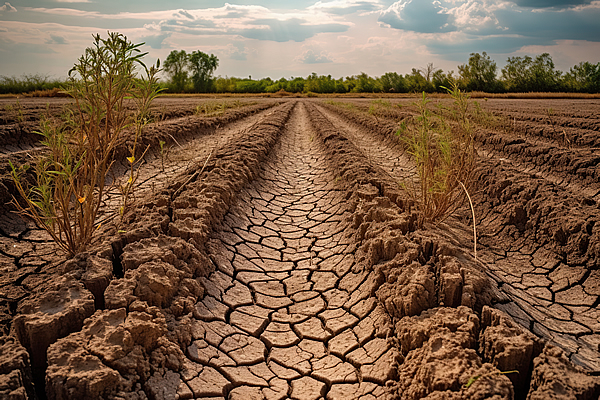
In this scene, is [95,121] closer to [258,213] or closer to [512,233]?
[258,213]

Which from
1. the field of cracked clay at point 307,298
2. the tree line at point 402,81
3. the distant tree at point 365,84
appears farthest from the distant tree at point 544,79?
the field of cracked clay at point 307,298

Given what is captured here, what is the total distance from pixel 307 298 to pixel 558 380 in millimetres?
1649

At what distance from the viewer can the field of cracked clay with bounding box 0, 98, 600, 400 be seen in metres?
1.73

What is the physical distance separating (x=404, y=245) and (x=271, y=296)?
1103 millimetres

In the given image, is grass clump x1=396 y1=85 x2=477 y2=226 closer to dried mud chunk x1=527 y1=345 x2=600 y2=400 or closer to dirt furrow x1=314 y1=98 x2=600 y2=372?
dirt furrow x1=314 y1=98 x2=600 y2=372

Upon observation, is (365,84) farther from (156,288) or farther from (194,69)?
(156,288)

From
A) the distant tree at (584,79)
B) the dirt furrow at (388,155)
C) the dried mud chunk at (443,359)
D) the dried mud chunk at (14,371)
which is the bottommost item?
the dried mud chunk at (443,359)

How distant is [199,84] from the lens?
173 feet

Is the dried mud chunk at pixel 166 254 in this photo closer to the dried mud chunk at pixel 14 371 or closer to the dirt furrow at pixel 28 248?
the dirt furrow at pixel 28 248

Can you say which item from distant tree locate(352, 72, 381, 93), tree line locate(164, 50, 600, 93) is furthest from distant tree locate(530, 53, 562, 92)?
distant tree locate(352, 72, 381, 93)

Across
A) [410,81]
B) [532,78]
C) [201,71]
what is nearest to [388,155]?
[410,81]

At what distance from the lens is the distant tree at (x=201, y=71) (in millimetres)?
52625

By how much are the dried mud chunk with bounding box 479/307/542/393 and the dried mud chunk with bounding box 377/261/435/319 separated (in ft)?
1.36

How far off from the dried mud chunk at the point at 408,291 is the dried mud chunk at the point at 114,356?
Result: 4.39ft
